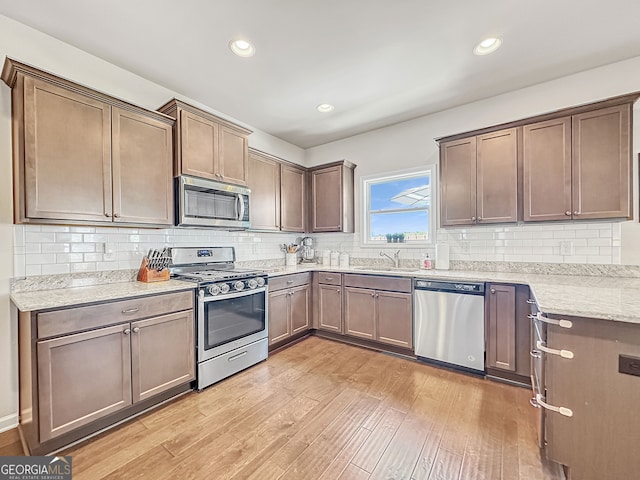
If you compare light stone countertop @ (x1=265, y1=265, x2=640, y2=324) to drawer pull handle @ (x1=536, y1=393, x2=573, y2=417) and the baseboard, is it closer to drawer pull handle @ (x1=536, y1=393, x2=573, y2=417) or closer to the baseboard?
drawer pull handle @ (x1=536, y1=393, x2=573, y2=417)

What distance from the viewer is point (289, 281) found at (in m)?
3.50

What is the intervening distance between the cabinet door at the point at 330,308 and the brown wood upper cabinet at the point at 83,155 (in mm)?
2062

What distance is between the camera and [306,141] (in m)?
4.53

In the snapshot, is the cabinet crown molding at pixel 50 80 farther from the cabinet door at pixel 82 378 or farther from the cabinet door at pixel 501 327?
the cabinet door at pixel 501 327

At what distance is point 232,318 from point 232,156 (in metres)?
1.75

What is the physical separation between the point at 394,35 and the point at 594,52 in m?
1.82

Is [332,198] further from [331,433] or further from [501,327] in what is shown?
[331,433]

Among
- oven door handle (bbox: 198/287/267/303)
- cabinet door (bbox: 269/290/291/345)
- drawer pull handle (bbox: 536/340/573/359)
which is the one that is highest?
oven door handle (bbox: 198/287/267/303)

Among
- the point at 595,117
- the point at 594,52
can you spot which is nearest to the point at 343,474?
the point at 595,117

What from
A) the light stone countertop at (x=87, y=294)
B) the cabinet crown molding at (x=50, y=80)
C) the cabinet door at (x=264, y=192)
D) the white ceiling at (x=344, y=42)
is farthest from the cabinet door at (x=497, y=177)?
the cabinet crown molding at (x=50, y=80)

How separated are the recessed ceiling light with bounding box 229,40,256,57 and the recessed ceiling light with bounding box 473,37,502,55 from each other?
6.15ft

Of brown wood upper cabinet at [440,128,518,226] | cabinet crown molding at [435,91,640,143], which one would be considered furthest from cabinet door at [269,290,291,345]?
cabinet crown molding at [435,91,640,143]

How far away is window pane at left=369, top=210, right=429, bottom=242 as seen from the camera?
12.2 feet

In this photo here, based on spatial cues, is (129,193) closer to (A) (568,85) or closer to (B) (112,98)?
(B) (112,98)
